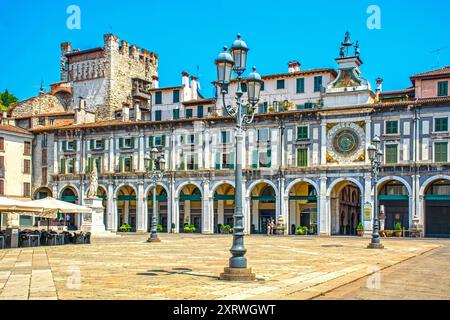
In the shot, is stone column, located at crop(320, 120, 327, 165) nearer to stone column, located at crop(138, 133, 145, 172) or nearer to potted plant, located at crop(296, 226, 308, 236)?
potted plant, located at crop(296, 226, 308, 236)

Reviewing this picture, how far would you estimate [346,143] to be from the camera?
195ft

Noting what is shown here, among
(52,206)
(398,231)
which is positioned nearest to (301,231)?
(398,231)

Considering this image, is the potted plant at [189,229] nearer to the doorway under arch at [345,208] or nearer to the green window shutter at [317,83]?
the doorway under arch at [345,208]

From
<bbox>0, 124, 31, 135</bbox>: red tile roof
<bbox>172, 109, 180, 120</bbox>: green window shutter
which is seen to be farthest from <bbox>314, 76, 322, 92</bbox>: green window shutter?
<bbox>0, 124, 31, 135</bbox>: red tile roof

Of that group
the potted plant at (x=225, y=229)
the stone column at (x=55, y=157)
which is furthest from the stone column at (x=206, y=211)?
the stone column at (x=55, y=157)

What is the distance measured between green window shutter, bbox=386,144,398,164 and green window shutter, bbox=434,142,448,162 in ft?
11.7

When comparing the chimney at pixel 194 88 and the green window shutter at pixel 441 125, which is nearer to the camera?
the green window shutter at pixel 441 125

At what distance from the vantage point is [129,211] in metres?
72.8

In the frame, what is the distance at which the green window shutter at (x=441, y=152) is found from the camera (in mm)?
55375

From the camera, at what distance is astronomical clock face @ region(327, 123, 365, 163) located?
193 feet

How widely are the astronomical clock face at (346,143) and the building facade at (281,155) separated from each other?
10 centimetres
